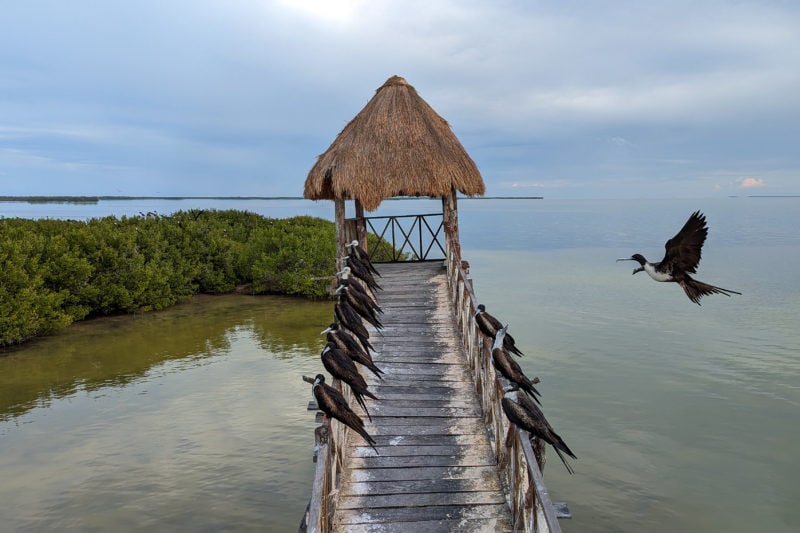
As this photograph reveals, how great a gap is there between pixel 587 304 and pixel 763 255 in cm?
2646

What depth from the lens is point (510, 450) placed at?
5652mm

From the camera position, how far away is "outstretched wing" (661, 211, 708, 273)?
599 centimetres

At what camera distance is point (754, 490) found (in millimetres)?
9547

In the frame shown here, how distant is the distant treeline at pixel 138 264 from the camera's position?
16.2 meters

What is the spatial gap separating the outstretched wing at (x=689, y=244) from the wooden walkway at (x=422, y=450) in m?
2.96

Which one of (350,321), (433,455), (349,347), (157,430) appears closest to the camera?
(433,455)

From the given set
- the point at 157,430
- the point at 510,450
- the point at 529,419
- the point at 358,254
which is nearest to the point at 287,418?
the point at 157,430

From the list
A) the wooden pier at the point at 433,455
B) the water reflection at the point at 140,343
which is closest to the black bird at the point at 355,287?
the wooden pier at the point at 433,455

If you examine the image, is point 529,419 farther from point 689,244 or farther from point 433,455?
point 689,244

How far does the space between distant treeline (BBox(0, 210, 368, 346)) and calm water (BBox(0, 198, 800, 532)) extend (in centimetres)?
91

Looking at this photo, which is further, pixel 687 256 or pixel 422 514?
pixel 687 256

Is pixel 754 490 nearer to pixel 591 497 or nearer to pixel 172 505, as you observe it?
pixel 591 497

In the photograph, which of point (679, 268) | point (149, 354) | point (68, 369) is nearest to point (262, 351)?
point (149, 354)

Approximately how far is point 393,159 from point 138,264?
41.9 feet
